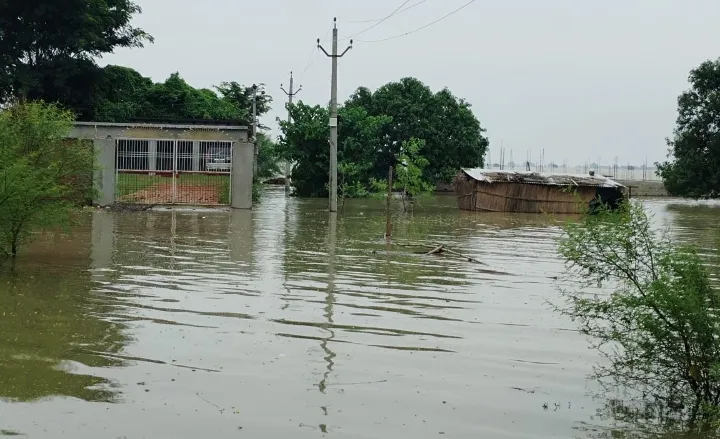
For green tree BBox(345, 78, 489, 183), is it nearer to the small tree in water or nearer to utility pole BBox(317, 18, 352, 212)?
utility pole BBox(317, 18, 352, 212)

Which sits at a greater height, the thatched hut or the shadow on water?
the thatched hut

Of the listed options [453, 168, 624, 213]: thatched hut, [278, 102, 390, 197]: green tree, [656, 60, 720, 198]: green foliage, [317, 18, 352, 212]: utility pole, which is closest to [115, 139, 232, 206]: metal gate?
[317, 18, 352, 212]: utility pole

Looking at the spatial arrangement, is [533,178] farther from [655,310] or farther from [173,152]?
[655,310]

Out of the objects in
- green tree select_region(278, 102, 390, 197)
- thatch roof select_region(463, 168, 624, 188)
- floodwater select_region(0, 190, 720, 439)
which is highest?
green tree select_region(278, 102, 390, 197)

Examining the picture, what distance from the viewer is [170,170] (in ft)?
104

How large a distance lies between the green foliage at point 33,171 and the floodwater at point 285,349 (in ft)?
2.36

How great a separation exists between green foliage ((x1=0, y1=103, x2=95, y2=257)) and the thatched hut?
2425cm

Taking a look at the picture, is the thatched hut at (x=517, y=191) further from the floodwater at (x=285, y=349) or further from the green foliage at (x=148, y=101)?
the floodwater at (x=285, y=349)

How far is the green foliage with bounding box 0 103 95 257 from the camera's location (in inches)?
513

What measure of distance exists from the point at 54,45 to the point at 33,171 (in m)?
33.4

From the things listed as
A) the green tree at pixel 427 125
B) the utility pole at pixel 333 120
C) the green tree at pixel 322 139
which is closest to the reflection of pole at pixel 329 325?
the utility pole at pixel 333 120

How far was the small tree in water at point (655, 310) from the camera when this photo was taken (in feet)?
21.6

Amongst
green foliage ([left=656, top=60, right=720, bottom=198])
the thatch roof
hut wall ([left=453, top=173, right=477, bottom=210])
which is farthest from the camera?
green foliage ([left=656, top=60, right=720, bottom=198])

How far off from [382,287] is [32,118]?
7.58m
